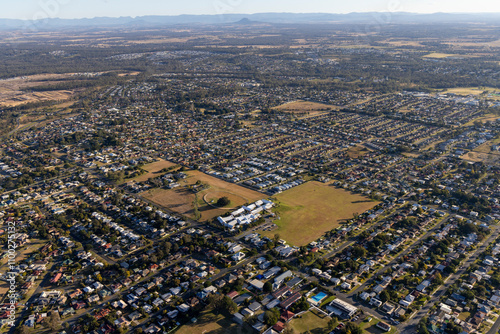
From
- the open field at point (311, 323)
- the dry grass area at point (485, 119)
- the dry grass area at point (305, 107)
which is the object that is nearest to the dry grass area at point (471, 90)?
the dry grass area at point (485, 119)

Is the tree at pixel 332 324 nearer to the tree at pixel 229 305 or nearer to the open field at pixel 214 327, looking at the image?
the open field at pixel 214 327

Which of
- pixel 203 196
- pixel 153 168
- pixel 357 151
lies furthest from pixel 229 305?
pixel 357 151

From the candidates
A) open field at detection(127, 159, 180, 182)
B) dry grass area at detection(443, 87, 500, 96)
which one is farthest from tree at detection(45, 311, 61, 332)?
dry grass area at detection(443, 87, 500, 96)

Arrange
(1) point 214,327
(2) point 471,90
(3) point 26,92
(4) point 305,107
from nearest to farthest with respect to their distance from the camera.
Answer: (1) point 214,327 → (4) point 305,107 → (2) point 471,90 → (3) point 26,92

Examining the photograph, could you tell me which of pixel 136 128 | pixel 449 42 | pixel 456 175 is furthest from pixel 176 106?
pixel 449 42

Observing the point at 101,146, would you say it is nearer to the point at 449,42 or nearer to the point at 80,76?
the point at 80,76

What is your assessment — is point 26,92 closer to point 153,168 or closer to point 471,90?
point 153,168

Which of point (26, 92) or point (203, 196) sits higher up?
point (26, 92)
